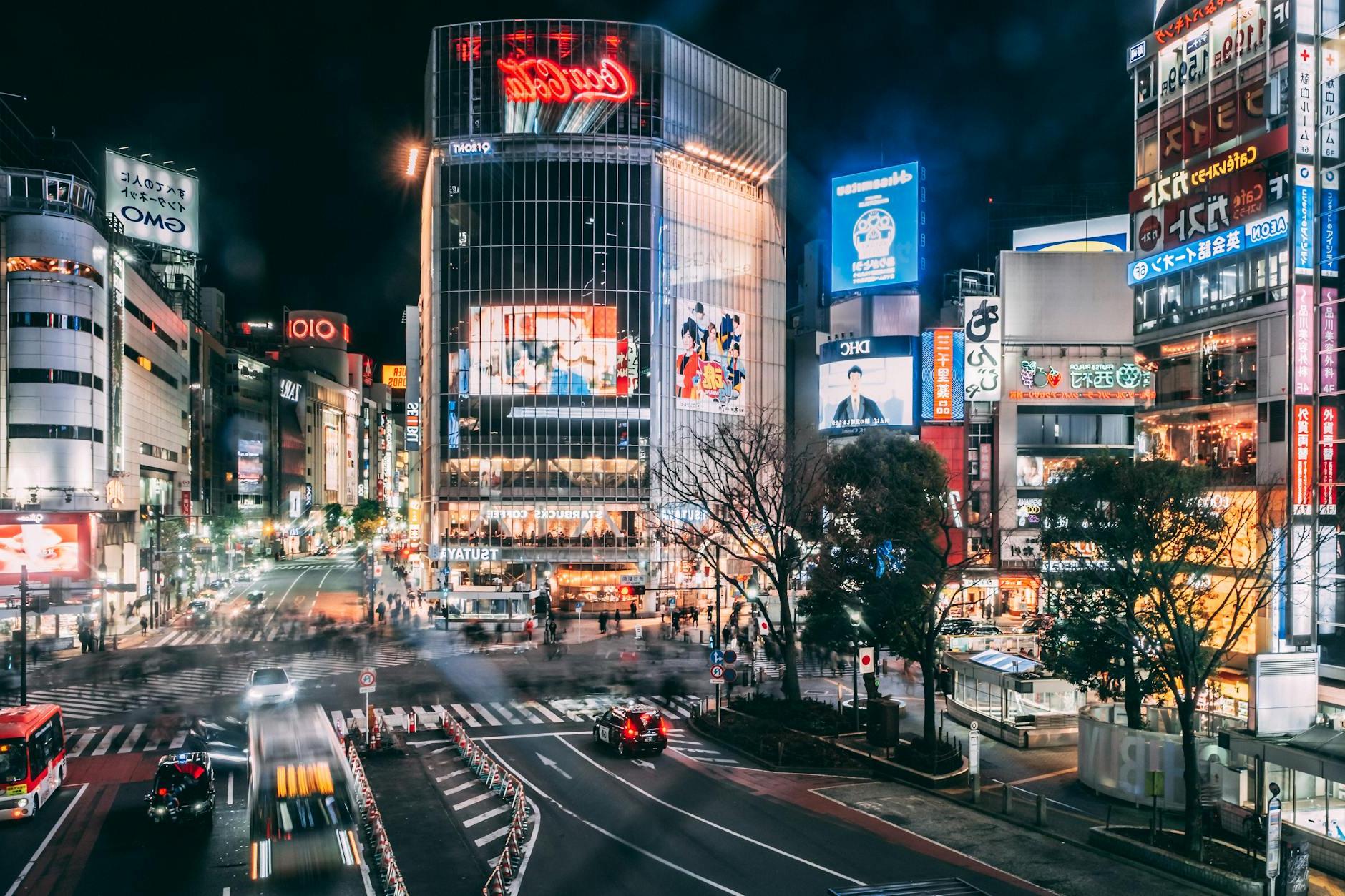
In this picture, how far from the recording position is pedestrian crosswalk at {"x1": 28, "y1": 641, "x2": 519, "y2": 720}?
39.4 metres

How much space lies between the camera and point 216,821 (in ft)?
78.4

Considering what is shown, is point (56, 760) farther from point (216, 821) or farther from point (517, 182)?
point (517, 182)

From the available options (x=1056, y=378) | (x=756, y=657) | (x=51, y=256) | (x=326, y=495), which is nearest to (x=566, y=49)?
(x=51, y=256)

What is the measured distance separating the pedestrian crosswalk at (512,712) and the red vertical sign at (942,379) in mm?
35218

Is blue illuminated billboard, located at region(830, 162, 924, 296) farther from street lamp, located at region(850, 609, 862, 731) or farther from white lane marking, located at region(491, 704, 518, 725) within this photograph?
white lane marking, located at region(491, 704, 518, 725)

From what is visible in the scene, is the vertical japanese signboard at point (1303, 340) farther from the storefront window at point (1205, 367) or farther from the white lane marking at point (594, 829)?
the white lane marking at point (594, 829)

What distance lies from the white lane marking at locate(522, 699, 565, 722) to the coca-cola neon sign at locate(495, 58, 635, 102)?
59.4 metres

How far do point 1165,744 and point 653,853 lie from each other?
1446 centimetres

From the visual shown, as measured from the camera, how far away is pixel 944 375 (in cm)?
6862

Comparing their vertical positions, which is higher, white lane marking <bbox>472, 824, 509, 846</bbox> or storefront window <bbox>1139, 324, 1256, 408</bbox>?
storefront window <bbox>1139, 324, 1256, 408</bbox>

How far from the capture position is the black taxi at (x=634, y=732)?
30.2m

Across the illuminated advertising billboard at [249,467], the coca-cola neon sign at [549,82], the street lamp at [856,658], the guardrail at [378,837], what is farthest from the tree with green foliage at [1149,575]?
the illuminated advertising billboard at [249,467]

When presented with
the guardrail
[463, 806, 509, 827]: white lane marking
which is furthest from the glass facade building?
[463, 806, 509, 827]: white lane marking

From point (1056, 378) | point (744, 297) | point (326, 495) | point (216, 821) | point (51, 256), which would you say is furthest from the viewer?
A: point (326, 495)
